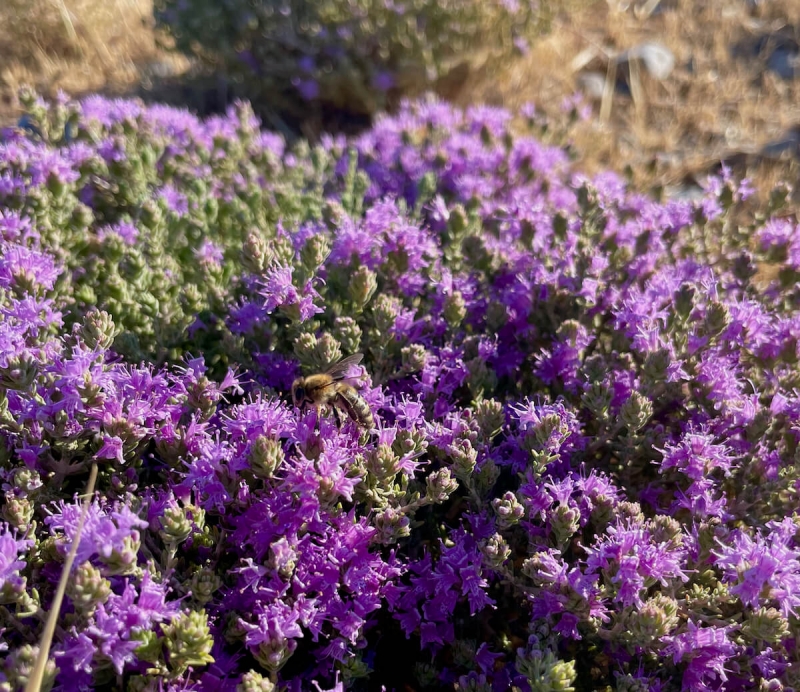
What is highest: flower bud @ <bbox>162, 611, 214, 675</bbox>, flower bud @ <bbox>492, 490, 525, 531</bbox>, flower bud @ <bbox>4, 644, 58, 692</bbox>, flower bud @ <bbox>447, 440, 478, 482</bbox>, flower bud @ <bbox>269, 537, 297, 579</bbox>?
flower bud @ <bbox>447, 440, 478, 482</bbox>

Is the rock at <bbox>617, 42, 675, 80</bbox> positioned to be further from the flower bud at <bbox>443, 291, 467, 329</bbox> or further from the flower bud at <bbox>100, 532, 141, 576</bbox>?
the flower bud at <bbox>100, 532, 141, 576</bbox>

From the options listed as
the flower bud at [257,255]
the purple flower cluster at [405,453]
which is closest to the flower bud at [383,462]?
the purple flower cluster at [405,453]

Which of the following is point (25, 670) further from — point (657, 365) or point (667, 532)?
point (657, 365)

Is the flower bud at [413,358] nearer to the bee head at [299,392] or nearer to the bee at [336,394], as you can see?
the bee at [336,394]

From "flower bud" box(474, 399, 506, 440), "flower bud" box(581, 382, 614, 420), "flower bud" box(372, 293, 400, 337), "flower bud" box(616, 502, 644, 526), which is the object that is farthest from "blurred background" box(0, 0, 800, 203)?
"flower bud" box(616, 502, 644, 526)

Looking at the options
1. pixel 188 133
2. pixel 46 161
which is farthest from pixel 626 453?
pixel 188 133
